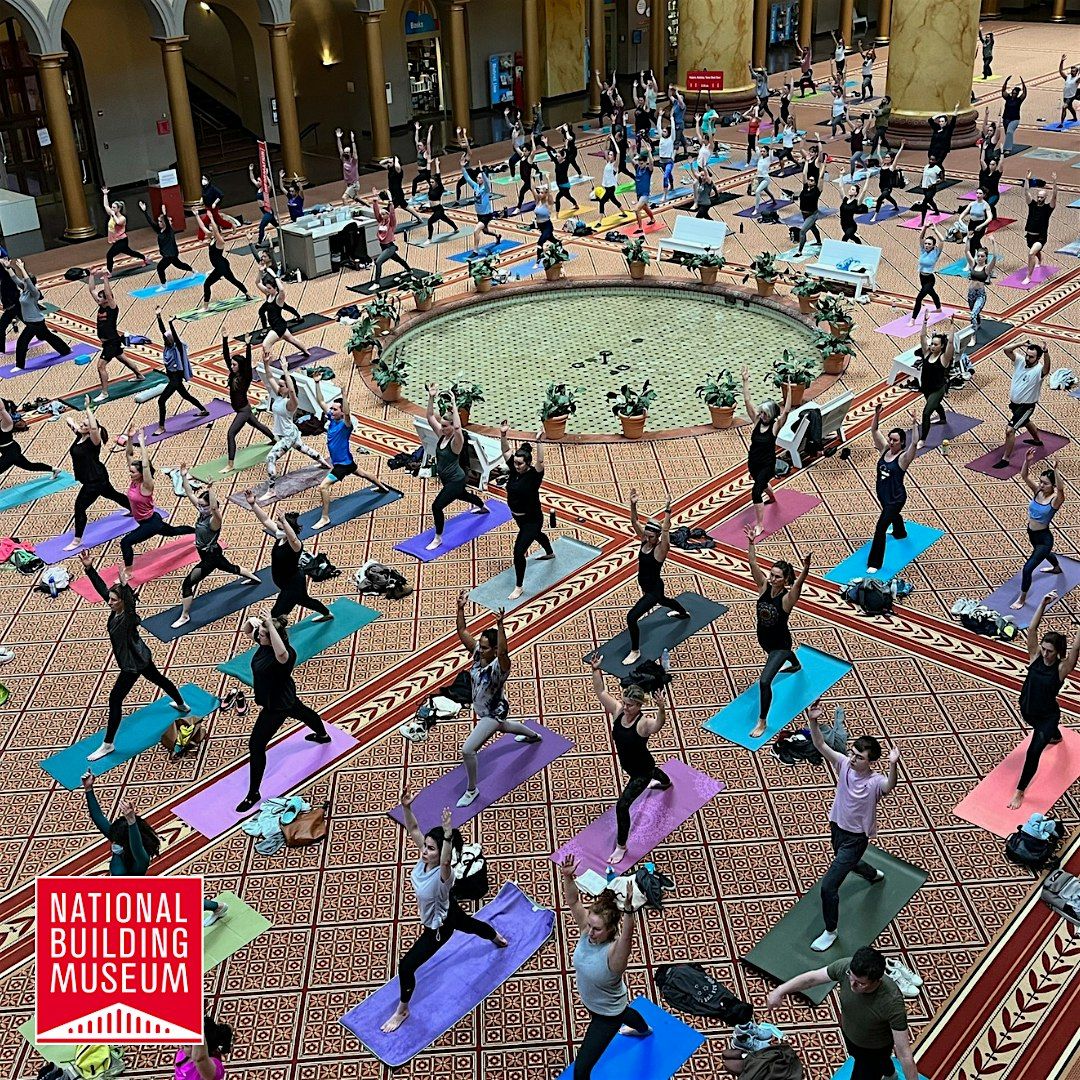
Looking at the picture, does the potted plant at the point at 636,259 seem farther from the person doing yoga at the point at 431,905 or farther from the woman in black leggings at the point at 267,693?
the person doing yoga at the point at 431,905

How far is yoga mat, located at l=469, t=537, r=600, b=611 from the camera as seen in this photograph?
11.6 meters

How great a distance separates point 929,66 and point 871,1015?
24271 mm

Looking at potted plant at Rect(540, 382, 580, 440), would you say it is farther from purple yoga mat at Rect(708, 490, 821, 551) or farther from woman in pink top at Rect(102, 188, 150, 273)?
woman in pink top at Rect(102, 188, 150, 273)

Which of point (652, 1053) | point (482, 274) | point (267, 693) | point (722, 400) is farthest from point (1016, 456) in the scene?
point (482, 274)

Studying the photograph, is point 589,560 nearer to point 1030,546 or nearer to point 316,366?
point 1030,546

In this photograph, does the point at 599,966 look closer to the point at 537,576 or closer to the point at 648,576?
the point at 648,576

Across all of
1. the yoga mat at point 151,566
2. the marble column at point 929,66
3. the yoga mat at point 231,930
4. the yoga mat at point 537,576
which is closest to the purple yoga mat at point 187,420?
the yoga mat at point 151,566

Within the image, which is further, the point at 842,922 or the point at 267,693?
the point at 267,693

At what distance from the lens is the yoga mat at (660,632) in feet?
34.9

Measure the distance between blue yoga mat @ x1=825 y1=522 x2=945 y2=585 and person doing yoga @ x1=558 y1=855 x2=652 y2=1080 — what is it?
5.80 meters

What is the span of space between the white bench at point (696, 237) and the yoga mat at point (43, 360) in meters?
9.30

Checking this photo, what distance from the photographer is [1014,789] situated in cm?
891

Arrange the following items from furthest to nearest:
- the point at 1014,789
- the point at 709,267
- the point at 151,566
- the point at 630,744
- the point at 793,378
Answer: the point at 709,267 → the point at 793,378 → the point at 151,566 → the point at 1014,789 → the point at 630,744

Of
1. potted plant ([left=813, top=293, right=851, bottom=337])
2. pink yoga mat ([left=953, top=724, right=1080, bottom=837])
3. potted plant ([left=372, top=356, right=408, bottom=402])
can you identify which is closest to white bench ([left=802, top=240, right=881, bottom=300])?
potted plant ([left=813, top=293, right=851, bottom=337])
